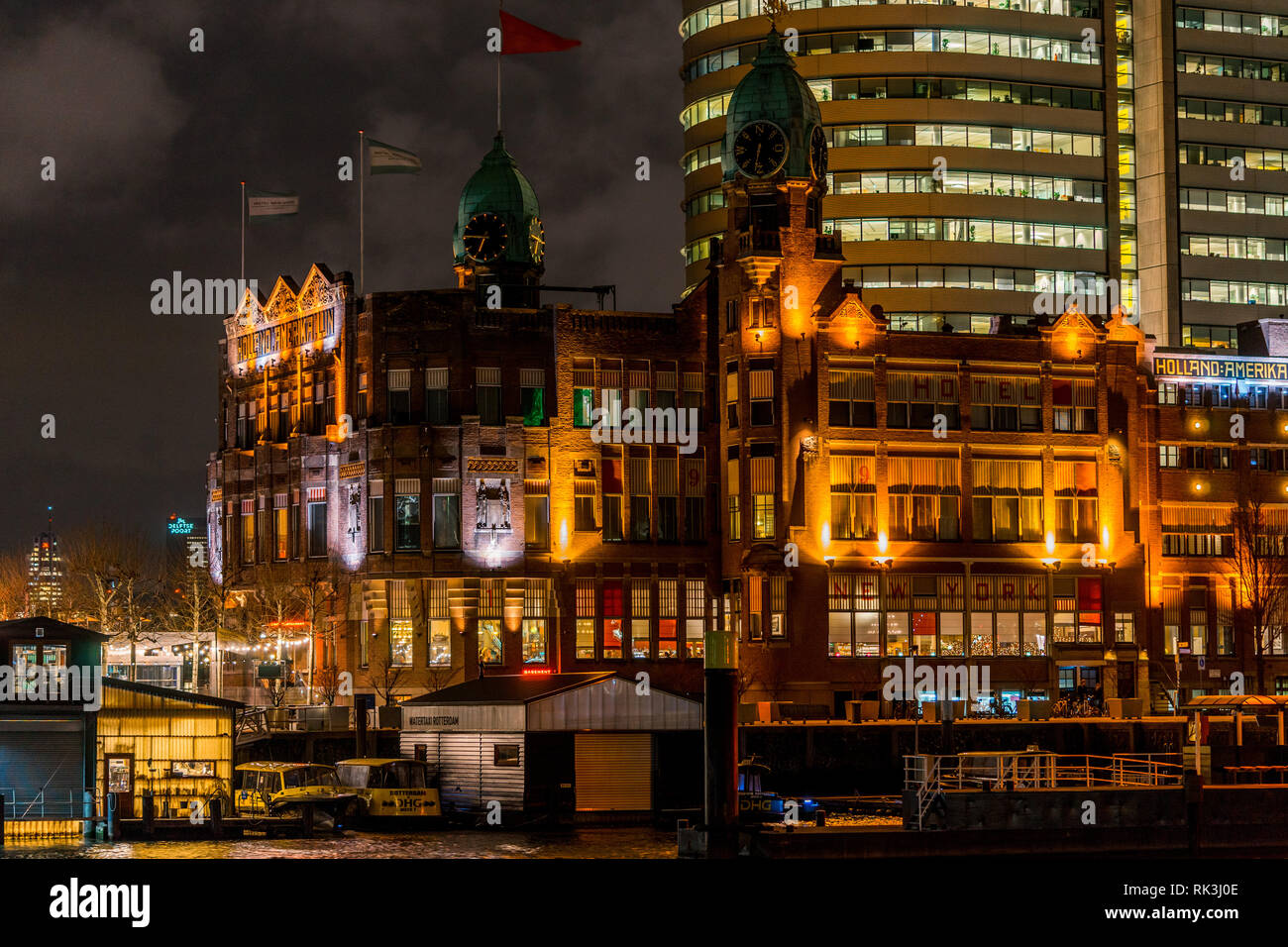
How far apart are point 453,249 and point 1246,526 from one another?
5231cm

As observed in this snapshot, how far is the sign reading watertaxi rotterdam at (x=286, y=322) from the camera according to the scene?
4865 inches

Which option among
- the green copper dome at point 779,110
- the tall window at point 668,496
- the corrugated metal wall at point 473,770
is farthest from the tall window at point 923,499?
the corrugated metal wall at point 473,770

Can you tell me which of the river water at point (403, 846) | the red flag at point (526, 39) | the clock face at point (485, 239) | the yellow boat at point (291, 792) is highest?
the red flag at point (526, 39)

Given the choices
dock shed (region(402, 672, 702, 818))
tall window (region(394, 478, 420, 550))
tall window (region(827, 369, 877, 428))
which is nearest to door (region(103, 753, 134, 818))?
dock shed (region(402, 672, 702, 818))

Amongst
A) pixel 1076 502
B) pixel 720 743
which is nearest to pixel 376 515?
pixel 1076 502

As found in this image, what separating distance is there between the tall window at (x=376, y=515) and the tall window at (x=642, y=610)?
567 inches

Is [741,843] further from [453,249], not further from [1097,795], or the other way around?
[453,249]

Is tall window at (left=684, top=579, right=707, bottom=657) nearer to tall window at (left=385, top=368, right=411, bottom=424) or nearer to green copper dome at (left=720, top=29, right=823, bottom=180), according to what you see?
tall window at (left=385, top=368, right=411, bottom=424)

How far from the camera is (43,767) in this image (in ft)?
268

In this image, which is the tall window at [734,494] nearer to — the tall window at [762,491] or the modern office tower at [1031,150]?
the tall window at [762,491]

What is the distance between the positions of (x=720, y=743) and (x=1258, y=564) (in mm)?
65230

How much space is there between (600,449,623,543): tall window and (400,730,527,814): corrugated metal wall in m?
28.7

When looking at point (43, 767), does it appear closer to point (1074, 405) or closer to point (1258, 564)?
point (1074, 405)
